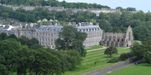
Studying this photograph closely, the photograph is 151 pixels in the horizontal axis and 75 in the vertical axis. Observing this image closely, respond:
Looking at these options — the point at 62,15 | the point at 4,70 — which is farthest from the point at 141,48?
the point at 62,15

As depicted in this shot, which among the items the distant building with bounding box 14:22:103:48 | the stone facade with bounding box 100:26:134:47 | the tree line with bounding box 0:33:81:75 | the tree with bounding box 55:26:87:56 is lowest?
the stone facade with bounding box 100:26:134:47

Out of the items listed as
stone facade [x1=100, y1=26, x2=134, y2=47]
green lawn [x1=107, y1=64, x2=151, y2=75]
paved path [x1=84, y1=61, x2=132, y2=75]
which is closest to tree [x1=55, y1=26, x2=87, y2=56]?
paved path [x1=84, y1=61, x2=132, y2=75]

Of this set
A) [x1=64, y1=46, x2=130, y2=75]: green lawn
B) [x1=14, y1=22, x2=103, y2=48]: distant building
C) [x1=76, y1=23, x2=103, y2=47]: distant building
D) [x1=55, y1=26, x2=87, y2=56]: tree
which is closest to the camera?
[x1=64, y1=46, x2=130, y2=75]: green lawn

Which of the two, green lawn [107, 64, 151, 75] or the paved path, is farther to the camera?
green lawn [107, 64, 151, 75]

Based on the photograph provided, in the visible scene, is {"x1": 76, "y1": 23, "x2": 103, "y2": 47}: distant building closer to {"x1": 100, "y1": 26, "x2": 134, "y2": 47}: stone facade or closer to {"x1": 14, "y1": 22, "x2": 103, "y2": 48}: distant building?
→ {"x1": 14, "y1": 22, "x2": 103, "y2": 48}: distant building

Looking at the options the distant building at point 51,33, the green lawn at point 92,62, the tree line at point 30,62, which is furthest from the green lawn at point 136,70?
the distant building at point 51,33

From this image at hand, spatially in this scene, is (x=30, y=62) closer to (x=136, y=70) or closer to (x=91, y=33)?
(x=136, y=70)

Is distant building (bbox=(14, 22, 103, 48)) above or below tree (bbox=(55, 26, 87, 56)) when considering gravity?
below
